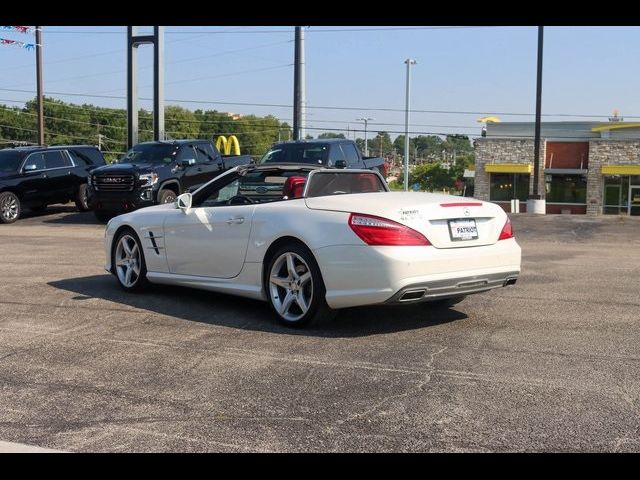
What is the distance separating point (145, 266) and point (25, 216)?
14.0 metres

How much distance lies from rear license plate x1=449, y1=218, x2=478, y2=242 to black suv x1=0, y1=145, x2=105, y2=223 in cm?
1507

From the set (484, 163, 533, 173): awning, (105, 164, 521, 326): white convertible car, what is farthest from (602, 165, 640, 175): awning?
(105, 164, 521, 326): white convertible car

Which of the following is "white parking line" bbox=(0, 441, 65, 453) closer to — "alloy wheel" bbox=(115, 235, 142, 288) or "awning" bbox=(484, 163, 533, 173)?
"alloy wheel" bbox=(115, 235, 142, 288)

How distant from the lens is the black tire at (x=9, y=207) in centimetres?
1888

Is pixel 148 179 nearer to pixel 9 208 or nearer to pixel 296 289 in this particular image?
pixel 9 208

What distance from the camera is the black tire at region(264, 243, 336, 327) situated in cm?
647

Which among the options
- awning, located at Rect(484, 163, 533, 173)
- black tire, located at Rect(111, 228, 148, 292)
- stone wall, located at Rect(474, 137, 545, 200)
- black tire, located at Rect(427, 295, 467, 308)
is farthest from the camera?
stone wall, located at Rect(474, 137, 545, 200)

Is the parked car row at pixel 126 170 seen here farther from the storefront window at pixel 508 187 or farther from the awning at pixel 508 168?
the storefront window at pixel 508 187

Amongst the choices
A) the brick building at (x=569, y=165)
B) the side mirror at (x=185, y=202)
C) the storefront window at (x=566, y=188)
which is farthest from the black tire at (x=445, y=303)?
the storefront window at (x=566, y=188)

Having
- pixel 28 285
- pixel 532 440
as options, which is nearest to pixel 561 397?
pixel 532 440

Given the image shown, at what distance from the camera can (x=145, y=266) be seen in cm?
838

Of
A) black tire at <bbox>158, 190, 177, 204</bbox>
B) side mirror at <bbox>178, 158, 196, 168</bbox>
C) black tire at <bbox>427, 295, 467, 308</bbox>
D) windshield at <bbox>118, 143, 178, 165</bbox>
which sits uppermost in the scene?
windshield at <bbox>118, 143, 178, 165</bbox>

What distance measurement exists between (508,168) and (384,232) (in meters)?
46.2
